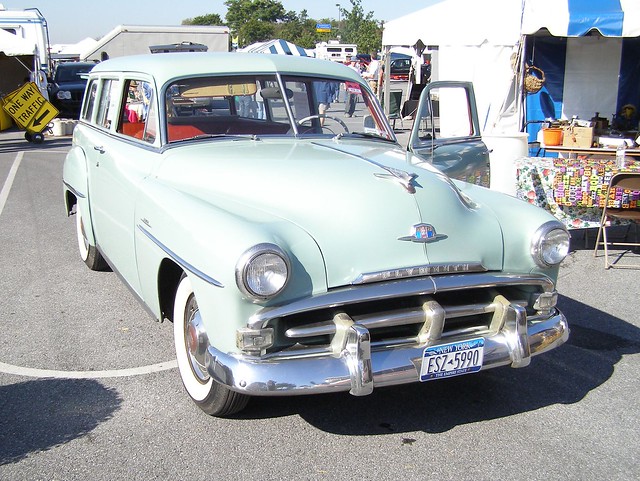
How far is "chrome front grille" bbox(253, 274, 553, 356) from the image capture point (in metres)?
2.97

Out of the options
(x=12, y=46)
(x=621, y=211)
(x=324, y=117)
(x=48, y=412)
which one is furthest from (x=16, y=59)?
(x=48, y=412)

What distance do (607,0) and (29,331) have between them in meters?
8.10

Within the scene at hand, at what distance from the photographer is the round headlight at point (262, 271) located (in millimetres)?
2863

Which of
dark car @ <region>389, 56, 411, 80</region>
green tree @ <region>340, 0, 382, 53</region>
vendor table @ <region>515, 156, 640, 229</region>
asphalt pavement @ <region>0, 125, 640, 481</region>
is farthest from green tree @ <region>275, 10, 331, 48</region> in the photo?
asphalt pavement @ <region>0, 125, 640, 481</region>

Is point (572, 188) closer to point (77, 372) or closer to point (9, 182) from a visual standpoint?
point (77, 372)

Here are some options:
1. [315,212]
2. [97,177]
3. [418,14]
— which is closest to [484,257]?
[315,212]

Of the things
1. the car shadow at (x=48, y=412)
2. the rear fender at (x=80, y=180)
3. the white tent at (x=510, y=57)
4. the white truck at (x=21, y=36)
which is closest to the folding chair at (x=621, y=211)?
the white tent at (x=510, y=57)

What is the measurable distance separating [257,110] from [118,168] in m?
0.99

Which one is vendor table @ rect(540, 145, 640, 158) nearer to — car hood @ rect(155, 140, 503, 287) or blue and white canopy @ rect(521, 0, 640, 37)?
blue and white canopy @ rect(521, 0, 640, 37)

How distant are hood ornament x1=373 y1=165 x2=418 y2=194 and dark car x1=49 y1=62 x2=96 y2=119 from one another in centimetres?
1666

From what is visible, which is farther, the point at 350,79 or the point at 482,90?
the point at 482,90

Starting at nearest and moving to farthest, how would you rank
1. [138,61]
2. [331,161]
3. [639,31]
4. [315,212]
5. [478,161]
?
1. [315,212]
2. [331,161]
3. [138,61]
4. [478,161]
5. [639,31]

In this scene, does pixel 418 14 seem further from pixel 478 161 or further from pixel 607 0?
pixel 478 161

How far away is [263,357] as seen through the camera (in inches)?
115
